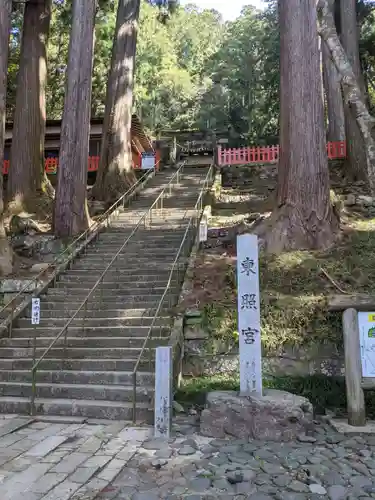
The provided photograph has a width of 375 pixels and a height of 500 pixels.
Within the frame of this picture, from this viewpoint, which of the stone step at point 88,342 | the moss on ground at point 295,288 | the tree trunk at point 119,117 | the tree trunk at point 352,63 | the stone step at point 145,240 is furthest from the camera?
the tree trunk at point 119,117

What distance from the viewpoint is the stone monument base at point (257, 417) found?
448 cm

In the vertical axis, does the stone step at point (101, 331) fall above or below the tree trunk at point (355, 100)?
below

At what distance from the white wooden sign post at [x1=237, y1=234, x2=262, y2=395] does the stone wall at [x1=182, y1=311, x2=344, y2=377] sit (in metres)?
1.15

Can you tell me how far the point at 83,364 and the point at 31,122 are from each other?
9700 mm

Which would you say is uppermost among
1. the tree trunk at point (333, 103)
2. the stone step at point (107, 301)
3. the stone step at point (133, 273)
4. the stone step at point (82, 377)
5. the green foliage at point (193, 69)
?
the green foliage at point (193, 69)

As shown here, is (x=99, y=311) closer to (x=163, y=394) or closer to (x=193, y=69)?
(x=163, y=394)

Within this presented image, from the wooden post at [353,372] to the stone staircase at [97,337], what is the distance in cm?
230

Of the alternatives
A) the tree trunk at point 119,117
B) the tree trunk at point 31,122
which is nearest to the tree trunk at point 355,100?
the tree trunk at point 119,117

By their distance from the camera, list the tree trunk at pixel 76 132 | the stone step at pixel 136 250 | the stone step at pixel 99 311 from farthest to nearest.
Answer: the tree trunk at pixel 76 132
the stone step at pixel 136 250
the stone step at pixel 99 311

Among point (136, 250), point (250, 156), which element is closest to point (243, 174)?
point (250, 156)

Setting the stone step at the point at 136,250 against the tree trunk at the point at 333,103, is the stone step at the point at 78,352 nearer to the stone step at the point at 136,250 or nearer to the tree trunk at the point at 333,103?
the stone step at the point at 136,250

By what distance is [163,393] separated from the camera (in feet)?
15.3

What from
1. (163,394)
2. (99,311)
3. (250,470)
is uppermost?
(99,311)

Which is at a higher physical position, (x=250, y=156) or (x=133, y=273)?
(x=250, y=156)
